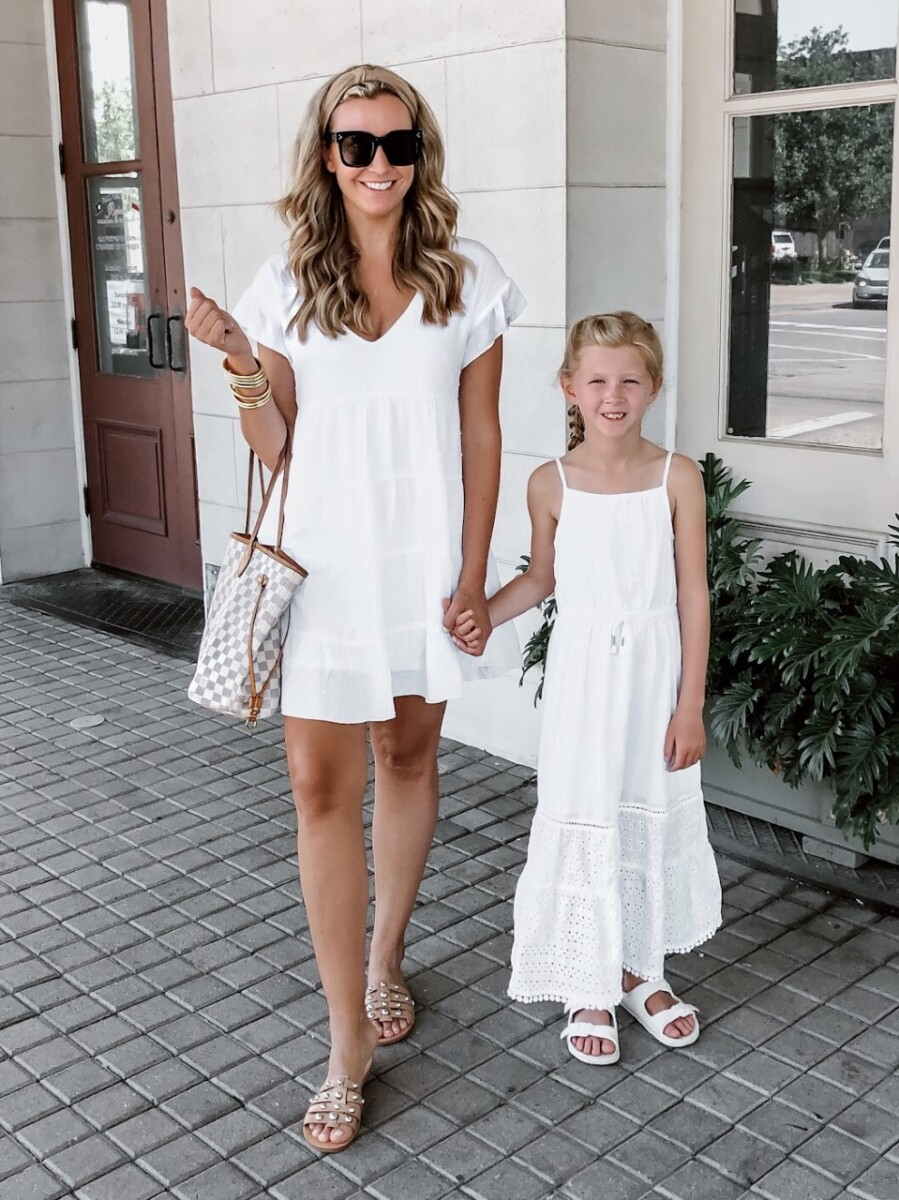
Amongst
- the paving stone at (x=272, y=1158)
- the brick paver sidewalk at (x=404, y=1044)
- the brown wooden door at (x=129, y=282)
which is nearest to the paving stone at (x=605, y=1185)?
the brick paver sidewalk at (x=404, y=1044)

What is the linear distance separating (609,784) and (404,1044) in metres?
0.77

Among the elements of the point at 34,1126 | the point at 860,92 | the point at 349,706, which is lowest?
the point at 34,1126

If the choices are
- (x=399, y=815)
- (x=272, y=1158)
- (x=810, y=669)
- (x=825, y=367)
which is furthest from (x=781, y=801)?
(x=272, y=1158)

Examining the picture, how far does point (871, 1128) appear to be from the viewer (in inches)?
108

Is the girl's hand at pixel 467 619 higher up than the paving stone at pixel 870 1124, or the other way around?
the girl's hand at pixel 467 619

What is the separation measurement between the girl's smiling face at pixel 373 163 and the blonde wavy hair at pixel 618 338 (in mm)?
500

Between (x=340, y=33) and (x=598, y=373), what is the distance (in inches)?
103

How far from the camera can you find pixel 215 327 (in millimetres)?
2400

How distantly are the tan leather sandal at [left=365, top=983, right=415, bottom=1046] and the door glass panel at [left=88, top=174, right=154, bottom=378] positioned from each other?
4549mm

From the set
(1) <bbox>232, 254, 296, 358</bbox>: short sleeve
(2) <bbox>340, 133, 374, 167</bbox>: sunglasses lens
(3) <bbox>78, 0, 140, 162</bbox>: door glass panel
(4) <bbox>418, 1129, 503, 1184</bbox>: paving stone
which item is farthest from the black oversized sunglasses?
(3) <bbox>78, 0, 140, 162</bbox>: door glass panel

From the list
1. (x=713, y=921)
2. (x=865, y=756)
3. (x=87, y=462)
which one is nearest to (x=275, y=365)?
(x=713, y=921)

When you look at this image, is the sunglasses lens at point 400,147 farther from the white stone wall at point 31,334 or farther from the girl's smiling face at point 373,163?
the white stone wall at point 31,334

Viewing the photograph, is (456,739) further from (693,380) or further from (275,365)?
(275,365)

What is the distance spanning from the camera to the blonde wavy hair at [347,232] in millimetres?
2607
